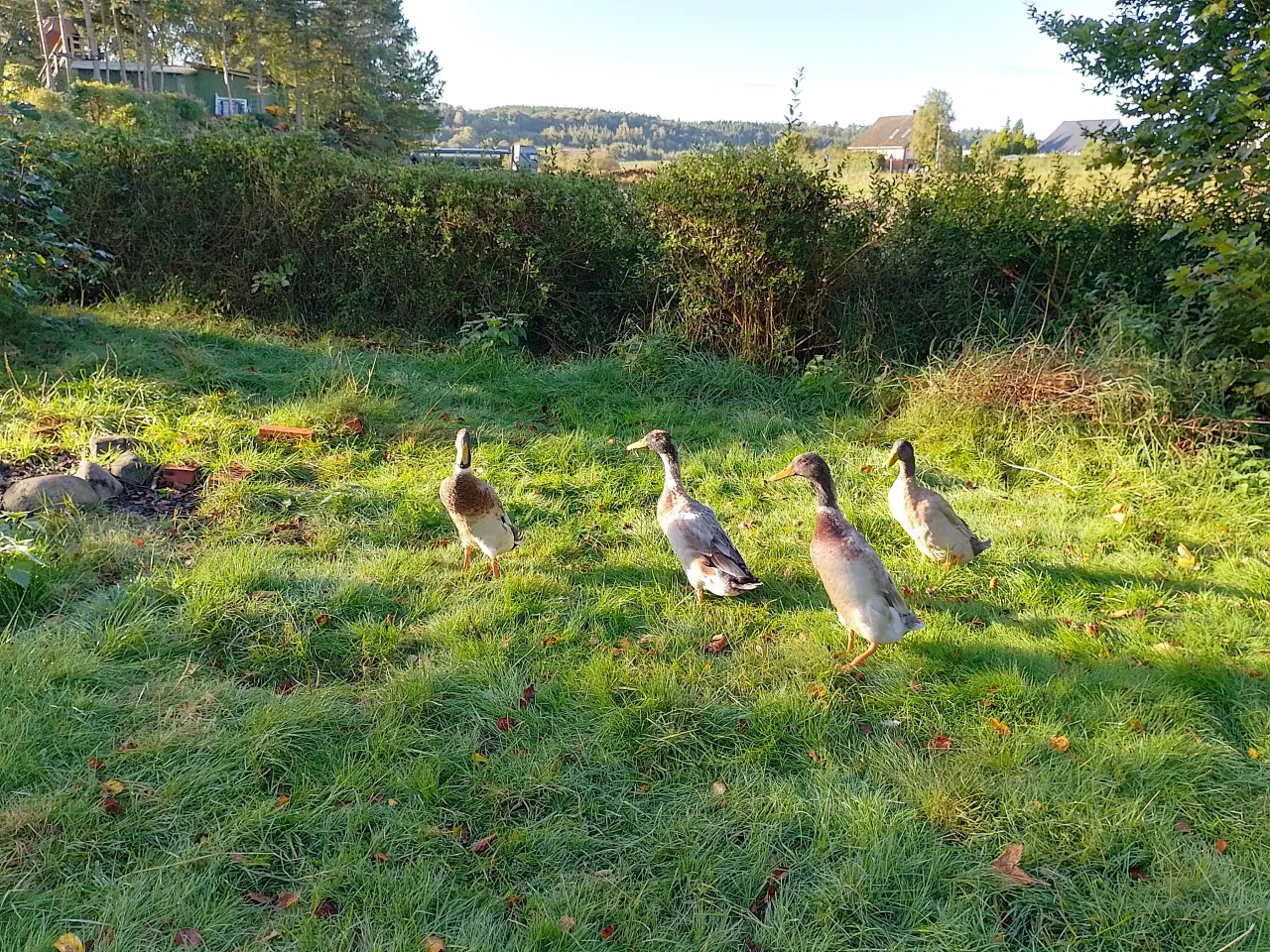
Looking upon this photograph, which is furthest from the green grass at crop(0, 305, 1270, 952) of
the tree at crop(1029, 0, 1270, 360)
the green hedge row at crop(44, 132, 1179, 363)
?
the green hedge row at crop(44, 132, 1179, 363)

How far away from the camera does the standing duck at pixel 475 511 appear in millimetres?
4012

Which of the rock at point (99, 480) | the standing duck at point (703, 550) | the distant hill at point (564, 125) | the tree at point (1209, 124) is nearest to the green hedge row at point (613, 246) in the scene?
the tree at point (1209, 124)

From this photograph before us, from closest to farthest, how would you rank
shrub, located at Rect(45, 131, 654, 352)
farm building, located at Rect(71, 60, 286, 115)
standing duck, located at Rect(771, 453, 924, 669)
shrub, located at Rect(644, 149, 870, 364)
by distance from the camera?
standing duck, located at Rect(771, 453, 924, 669) → shrub, located at Rect(644, 149, 870, 364) → shrub, located at Rect(45, 131, 654, 352) → farm building, located at Rect(71, 60, 286, 115)

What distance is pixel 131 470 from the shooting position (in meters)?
4.96

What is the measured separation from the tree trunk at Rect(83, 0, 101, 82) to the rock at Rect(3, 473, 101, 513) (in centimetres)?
2988

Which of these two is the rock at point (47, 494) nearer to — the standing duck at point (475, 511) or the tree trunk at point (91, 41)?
the standing duck at point (475, 511)

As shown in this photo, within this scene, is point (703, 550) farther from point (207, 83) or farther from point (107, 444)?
point (207, 83)

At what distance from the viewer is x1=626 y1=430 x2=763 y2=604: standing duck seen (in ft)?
12.5

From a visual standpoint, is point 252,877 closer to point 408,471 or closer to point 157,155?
point 408,471

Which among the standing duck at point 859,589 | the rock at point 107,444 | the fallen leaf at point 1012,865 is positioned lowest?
the fallen leaf at point 1012,865

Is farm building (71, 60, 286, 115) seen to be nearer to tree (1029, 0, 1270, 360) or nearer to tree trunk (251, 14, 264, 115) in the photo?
tree trunk (251, 14, 264, 115)

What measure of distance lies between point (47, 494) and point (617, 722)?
11.7ft

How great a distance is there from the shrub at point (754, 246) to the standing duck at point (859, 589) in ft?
13.4

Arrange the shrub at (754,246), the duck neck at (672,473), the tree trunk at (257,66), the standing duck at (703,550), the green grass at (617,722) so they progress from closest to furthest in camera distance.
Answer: the green grass at (617,722) < the standing duck at (703,550) < the duck neck at (672,473) < the shrub at (754,246) < the tree trunk at (257,66)
